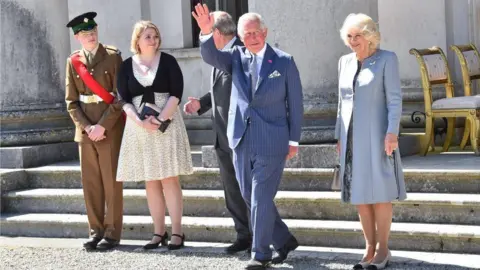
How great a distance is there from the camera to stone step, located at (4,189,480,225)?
26.6ft

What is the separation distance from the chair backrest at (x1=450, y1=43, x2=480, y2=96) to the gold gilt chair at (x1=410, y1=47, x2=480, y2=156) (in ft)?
0.47

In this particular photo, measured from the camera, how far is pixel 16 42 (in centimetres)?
→ 1135

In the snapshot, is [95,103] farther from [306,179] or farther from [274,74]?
[274,74]

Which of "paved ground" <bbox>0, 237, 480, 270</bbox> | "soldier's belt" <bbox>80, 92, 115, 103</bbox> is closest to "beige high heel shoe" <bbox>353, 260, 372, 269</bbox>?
"paved ground" <bbox>0, 237, 480, 270</bbox>

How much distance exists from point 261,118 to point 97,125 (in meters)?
1.89

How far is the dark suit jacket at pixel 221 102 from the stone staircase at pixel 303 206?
891mm

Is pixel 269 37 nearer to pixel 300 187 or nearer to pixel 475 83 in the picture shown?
pixel 300 187

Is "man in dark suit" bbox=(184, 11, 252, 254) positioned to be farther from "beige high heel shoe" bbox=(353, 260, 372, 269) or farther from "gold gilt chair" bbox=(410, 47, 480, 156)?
"gold gilt chair" bbox=(410, 47, 480, 156)

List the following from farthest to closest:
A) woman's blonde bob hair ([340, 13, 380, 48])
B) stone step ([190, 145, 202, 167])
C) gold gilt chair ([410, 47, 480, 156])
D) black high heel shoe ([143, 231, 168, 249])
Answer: stone step ([190, 145, 202, 167])
gold gilt chair ([410, 47, 480, 156])
black high heel shoe ([143, 231, 168, 249])
woman's blonde bob hair ([340, 13, 380, 48])

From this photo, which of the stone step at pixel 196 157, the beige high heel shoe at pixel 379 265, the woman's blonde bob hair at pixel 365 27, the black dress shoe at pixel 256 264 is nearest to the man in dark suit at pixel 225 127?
the black dress shoe at pixel 256 264

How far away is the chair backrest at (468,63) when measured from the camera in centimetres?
1052

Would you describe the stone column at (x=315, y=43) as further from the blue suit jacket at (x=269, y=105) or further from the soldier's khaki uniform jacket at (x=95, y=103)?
the blue suit jacket at (x=269, y=105)

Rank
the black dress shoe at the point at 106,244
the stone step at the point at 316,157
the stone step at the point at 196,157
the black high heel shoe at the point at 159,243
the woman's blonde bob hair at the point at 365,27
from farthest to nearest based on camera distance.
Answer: the stone step at the point at 196,157
the stone step at the point at 316,157
the black dress shoe at the point at 106,244
the black high heel shoe at the point at 159,243
the woman's blonde bob hair at the point at 365,27

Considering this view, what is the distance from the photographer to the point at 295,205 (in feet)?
28.8
